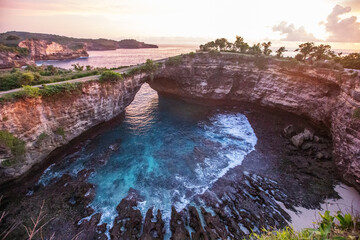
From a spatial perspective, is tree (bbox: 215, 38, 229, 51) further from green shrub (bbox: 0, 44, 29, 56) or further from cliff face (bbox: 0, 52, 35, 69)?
green shrub (bbox: 0, 44, 29, 56)

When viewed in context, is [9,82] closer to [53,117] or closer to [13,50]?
[53,117]

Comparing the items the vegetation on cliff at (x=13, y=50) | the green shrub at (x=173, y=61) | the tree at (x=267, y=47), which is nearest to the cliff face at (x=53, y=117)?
the green shrub at (x=173, y=61)

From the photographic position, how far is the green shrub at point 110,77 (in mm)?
27891

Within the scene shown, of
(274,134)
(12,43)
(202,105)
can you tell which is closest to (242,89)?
(202,105)

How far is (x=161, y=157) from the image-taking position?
928 inches

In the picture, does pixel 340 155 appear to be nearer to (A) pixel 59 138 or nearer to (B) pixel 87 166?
(B) pixel 87 166

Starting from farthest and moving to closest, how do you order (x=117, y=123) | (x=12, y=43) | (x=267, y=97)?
(x=12, y=43), (x=267, y=97), (x=117, y=123)

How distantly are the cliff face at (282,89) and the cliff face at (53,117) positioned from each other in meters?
14.1

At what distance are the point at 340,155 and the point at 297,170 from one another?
615 centimetres

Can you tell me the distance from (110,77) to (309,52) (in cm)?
4420

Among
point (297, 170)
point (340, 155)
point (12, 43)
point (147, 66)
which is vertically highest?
point (12, 43)

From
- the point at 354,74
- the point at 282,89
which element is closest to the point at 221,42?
the point at 282,89

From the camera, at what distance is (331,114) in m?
27.5

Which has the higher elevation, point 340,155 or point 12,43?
point 12,43
